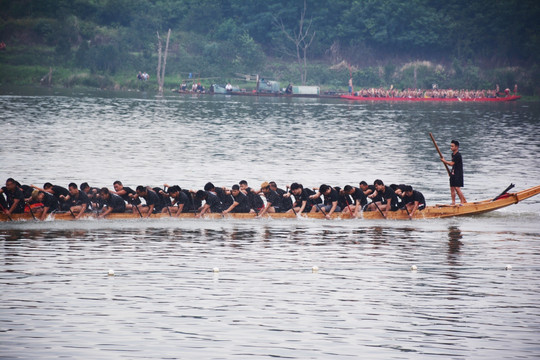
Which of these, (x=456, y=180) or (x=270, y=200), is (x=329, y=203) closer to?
(x=270, y=200)

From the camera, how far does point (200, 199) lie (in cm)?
2689

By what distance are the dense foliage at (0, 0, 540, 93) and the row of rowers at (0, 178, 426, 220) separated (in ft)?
247

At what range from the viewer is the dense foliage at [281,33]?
335 feet

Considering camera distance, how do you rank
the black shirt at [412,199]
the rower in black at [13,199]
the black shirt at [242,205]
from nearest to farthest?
the rower in black at [13,199] → the black shirt at [242,205] → the black shirt at [412,199]

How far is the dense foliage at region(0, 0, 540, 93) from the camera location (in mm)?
102000

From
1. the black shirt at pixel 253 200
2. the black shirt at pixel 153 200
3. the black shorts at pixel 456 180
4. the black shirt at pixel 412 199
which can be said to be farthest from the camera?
the black shorts at pixel 456 180

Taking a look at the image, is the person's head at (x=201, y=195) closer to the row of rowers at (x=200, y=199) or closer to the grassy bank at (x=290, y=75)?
the row of rowers at (x=200, y=199)

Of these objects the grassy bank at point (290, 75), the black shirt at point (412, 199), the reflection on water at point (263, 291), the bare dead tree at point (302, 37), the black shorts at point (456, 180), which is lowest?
the reflection on water at point (263, 291)

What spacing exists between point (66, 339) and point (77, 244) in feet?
26.5

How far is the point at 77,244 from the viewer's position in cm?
2377

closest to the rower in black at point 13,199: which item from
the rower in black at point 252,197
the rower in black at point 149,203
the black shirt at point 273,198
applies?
the rower in black at point 149,203

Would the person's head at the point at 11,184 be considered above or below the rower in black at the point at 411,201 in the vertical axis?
above

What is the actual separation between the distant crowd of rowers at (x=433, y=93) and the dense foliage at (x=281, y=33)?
3.56 meters

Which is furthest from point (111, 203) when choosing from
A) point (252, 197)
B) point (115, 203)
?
point (252, 197)
